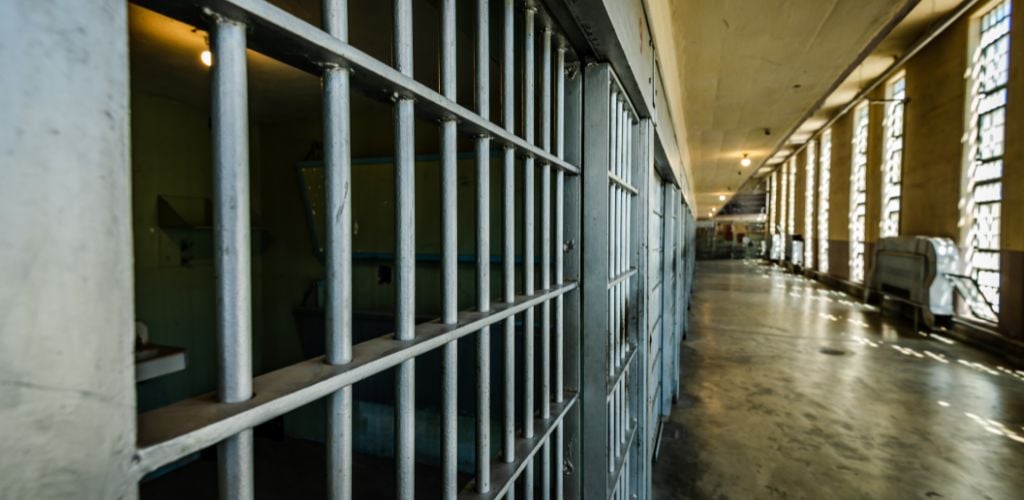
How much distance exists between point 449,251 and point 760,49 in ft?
11.2

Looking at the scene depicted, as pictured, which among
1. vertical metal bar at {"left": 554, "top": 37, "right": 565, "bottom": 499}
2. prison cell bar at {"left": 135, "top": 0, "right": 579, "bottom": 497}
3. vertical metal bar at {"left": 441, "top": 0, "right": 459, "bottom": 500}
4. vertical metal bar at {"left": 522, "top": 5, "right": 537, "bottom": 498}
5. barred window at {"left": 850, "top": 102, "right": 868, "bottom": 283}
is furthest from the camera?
barred window at {"left": 850, "top": 102, "right": 868, "bottom": 283}

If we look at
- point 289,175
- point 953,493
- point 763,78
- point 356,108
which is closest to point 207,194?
point 289,175

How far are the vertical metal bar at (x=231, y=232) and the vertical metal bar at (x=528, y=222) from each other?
29.4 inches

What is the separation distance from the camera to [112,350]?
1.15ft

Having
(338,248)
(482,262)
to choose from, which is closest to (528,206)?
(482,262)

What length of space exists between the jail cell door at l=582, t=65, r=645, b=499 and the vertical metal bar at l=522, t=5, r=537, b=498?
1.28 feet

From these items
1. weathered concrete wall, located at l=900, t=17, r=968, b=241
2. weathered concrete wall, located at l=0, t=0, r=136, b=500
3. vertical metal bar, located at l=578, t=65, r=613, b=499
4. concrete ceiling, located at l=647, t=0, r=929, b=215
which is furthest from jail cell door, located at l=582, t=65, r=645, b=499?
weathered concrete wall, located at l=900, t=17, r=968, b=241

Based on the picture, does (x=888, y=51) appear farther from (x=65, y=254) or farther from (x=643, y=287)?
(x=65, y=254)

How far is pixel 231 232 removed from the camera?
18.6 inches

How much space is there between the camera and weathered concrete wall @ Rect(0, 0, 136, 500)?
0.29 m

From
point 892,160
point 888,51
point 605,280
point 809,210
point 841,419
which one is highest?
point 888,51

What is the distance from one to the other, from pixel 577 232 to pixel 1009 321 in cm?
681

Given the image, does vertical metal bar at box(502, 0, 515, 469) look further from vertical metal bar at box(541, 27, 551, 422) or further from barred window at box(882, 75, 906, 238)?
barred window at box(882, 75, 906, 238)

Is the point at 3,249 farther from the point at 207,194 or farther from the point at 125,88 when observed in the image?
the point at 207,194
